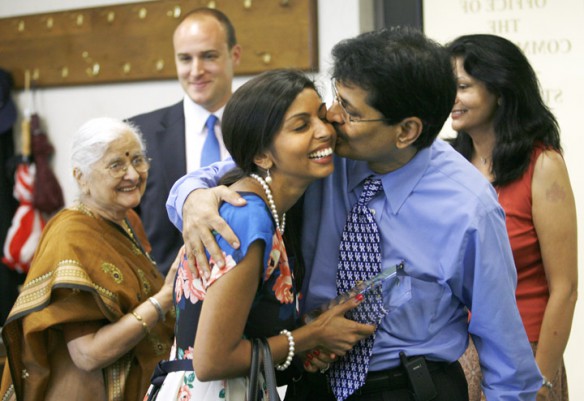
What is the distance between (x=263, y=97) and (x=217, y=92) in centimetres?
138

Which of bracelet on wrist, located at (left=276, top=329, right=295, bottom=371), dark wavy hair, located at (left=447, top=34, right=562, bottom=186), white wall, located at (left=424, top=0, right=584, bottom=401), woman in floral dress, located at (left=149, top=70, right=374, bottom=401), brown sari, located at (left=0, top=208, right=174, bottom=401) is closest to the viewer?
woman in floral dress, located at (left=149, top=70, right=374, bottom=401)

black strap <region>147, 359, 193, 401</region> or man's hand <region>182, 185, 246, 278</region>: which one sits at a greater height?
man's hand <region>182, 185, 246, 278</region>

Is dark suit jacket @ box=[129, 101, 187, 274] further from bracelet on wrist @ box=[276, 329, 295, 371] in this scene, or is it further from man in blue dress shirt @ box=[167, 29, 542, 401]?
bracelet on wrist @ box=[276, 329, 295, 371]

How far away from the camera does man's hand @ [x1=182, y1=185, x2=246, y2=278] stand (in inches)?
56.9

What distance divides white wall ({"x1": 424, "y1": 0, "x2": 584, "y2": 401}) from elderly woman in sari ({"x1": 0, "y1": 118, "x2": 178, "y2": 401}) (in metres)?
1.62

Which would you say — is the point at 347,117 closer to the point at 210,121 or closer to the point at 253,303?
the point at 253,303

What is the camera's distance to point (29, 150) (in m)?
3.73

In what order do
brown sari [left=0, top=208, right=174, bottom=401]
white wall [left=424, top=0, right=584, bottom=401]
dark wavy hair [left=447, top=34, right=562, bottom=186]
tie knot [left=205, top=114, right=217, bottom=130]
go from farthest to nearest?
1. white wall [left=424, top=0, right=584, bottom=401]
2. tie knot [left=205, top=114, right=217, bottom=130]
3. dark wavy hair [left=447, top=34, right=562, bottom=186]
4. brown sari [left=0, top=208, right=174, bottom=401]

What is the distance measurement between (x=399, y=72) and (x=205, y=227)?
464mm

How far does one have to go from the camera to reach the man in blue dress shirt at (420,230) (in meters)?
1.58

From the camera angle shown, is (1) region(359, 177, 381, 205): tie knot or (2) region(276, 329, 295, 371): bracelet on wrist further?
(1) region(359, 177, 381, 205): tie knot

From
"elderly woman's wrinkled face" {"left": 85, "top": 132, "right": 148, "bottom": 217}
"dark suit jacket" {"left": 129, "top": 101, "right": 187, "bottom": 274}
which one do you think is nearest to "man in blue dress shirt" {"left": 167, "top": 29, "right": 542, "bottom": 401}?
"elderly woman's wrinkled face" {"left": 85, "top": 132, "right": 148, "bottom": 217}

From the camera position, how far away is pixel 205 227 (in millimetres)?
1490

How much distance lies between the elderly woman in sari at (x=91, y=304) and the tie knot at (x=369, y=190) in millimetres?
616
